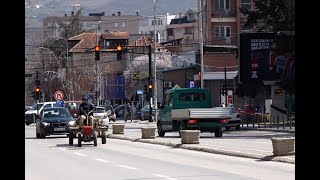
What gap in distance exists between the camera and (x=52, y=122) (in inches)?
1529

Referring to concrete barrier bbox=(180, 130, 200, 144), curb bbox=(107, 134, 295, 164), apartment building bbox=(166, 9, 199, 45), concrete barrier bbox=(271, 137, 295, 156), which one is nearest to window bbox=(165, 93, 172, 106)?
curb bbox=(107, 134, 295, 164)

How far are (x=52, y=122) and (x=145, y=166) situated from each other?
19441 mm

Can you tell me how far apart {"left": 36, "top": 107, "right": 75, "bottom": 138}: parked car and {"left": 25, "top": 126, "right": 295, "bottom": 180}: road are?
1072cm

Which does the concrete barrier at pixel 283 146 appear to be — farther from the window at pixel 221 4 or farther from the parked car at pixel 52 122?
the window at pixel 221 4

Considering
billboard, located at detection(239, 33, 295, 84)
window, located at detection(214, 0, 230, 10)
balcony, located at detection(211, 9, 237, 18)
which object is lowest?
billboard, located at detection(239, 33, 295, 84)

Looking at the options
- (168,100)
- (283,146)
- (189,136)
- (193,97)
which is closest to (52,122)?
(168,100)

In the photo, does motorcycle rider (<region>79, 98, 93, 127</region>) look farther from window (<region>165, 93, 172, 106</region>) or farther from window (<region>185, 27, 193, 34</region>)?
window (<region>185, 27, 193, 34</region>)

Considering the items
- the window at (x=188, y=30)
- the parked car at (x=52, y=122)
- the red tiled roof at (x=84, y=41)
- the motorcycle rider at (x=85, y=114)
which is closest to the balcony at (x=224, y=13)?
the red tiled roof at (x=84, y=41)

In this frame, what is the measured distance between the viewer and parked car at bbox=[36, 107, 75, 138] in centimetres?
3866

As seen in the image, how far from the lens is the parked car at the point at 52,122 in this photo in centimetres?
3866

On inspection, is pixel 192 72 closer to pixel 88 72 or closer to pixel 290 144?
pixel 88 72
